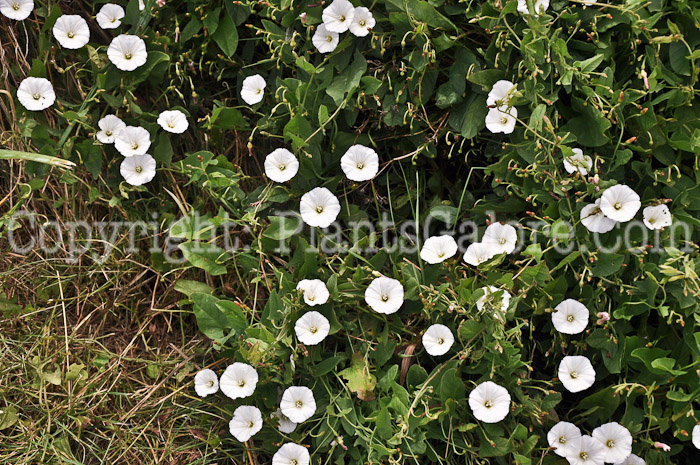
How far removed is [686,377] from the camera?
67.8 inches

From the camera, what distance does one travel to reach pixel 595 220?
178 centimetres

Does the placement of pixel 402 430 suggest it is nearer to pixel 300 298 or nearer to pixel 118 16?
pixel 300 298

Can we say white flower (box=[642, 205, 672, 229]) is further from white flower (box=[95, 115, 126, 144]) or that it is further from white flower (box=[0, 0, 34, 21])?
white flower (box=[0, 0, 34, 21])

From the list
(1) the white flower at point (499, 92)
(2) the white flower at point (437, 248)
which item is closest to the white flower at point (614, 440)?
(2) the white flower at point (437, 248)

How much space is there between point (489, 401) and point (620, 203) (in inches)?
24.7

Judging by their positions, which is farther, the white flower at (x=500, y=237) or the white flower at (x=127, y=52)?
the white flower at (x=127, y=52)

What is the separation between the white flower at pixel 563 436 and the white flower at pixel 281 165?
101cm

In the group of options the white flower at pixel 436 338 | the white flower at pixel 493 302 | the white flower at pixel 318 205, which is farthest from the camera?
the white flower at pixel 318 205

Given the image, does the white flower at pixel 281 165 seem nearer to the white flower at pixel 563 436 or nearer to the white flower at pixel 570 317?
the white flower at pixel 570 317

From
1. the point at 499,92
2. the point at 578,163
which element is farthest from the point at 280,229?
the point at 578,163

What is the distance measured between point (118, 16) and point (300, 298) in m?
1.10

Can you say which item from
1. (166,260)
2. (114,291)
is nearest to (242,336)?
(166,260)

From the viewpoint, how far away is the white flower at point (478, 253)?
1872 millimetres

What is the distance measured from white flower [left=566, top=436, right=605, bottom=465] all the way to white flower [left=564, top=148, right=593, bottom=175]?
2.32ft
